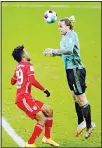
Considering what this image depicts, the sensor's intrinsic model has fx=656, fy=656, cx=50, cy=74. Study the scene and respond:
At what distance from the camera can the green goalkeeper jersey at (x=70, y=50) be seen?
10.4 m

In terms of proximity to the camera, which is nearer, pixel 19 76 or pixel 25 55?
pixel 19 76

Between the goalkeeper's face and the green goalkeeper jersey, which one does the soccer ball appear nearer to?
the green goalkeeper jersey

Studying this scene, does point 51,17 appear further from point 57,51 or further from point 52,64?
point 52,64

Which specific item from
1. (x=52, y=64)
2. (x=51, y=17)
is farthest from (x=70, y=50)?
(x=52, y=64)

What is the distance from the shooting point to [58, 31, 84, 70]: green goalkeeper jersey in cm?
1036

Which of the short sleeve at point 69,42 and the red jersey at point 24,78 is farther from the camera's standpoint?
the short sleeve at point 69,42

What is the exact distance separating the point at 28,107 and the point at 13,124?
1.61 metres

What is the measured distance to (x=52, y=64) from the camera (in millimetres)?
16734

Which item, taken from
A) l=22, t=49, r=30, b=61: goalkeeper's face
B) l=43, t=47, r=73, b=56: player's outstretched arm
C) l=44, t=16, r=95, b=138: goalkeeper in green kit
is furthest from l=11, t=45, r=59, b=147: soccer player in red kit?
l=44, t=16, r=95, b=138: goalkeeper in green kit

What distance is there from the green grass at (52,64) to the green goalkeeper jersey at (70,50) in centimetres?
118

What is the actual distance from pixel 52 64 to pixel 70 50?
21.0 feet

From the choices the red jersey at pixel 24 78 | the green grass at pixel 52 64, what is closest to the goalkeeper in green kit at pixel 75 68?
the green grass at pixel 52 64

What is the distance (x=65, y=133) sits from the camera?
35.7 feet

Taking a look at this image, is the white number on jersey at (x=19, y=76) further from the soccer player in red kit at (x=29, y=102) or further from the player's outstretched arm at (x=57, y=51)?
the player's outstretched arm at (x=57, y=51)
